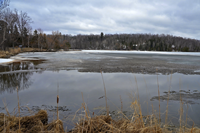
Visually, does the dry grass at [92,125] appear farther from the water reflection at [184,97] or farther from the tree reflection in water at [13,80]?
the tree reflection in water at [13,80]

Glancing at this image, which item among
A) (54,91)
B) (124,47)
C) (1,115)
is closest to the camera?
(1,115)

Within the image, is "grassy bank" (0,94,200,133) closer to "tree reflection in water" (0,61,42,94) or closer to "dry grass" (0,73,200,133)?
"dry grass" (0,73,200,133)

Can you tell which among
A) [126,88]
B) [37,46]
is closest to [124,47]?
[37,46]

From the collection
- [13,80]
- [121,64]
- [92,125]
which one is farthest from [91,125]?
[121,64]

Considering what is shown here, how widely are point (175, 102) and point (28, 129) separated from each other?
3963mm

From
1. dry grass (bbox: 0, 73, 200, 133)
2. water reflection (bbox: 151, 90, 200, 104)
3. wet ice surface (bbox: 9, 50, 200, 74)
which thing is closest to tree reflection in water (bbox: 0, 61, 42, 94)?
wet ice surface (bbox: 9, 50, 200, 74)

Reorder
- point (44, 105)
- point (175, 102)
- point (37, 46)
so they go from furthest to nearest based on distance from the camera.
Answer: point (37, 46) → point (175, 102) → point (44, 105)

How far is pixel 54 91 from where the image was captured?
16.8 ft

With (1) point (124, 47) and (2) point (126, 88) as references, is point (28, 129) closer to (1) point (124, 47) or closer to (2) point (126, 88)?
(2) point (126, 88)

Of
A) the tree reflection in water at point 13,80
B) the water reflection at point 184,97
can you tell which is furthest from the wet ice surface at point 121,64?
the tree reflection in water at point 13,80

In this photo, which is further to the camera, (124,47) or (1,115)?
(124,47)

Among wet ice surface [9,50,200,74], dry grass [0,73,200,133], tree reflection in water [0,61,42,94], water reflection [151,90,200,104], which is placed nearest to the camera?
dry grass [0,73,200,133]

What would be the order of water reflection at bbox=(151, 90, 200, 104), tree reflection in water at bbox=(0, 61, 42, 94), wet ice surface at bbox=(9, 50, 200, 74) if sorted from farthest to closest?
wet ice surface at bbox=(9, 50, 200, 74)
tree reflection in water at bbox=(0, 61, 42, 94)
water reflection at bbox=(151, 90, 200, 104)

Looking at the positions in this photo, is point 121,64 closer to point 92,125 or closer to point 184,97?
point 184,97
